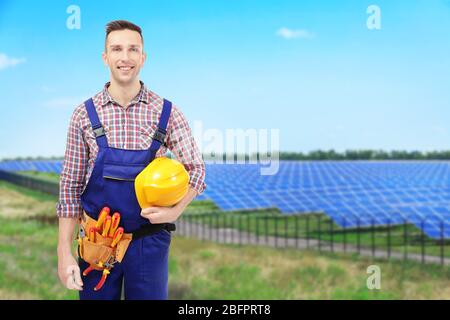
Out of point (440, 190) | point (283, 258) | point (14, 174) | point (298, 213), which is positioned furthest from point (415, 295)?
point (14, 174)

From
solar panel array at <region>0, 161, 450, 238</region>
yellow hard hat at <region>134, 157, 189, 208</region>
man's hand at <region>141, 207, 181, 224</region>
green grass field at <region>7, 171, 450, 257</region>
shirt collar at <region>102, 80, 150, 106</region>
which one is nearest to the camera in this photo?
yellow hard hat at <region>134, 157, 189, 208</region>

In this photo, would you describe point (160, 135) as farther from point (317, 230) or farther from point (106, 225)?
point (317, 230)

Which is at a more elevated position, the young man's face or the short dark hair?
the short dark hair

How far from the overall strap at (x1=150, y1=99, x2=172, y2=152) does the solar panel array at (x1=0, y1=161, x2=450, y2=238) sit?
1350cm

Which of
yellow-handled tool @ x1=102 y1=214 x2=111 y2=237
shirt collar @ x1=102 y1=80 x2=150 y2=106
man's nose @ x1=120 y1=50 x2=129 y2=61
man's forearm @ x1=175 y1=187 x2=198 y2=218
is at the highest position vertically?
man's nose @ x1=120 y1=50 x2=129 y2=61

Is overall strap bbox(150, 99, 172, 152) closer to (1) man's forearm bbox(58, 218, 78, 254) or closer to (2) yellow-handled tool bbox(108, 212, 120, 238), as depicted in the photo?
(2) yellow-handled tool bbox(108, 212, 120, 238)

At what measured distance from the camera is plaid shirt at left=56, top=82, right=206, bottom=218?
329 cm

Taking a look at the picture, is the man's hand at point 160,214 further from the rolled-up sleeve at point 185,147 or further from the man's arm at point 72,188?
the man's arm at point 72,188

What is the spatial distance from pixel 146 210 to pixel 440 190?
76.1 ft

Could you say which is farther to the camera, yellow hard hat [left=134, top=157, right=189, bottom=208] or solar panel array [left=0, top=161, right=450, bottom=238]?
solar panel array [left=0, top=161, right=450, bottom=238]

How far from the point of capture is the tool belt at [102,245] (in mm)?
3264

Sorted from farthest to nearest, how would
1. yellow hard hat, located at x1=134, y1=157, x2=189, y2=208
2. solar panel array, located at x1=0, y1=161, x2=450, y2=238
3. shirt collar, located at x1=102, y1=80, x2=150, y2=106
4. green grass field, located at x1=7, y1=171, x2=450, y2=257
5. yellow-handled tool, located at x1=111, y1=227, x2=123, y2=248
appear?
solar panel array, located at x1=0, y1=161, x2=450, y2=238
green grass field, located at x1=7, y1=171, x2=450, y2=257
shirt collar, located at x1=102, y1=80, x2=150, y2=106
yellow-handled tool, located at x1=111, y1=227, x2=123, y2=248
yellow hard hat, located at x1=134, y1=157, x2=189, y2=208

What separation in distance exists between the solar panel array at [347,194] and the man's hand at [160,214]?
1367 centimetres

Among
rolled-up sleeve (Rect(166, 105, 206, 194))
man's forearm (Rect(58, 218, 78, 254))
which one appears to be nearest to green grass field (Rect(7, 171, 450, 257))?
rolled-up sleeve (Rect(166, 105, 206, 194))
